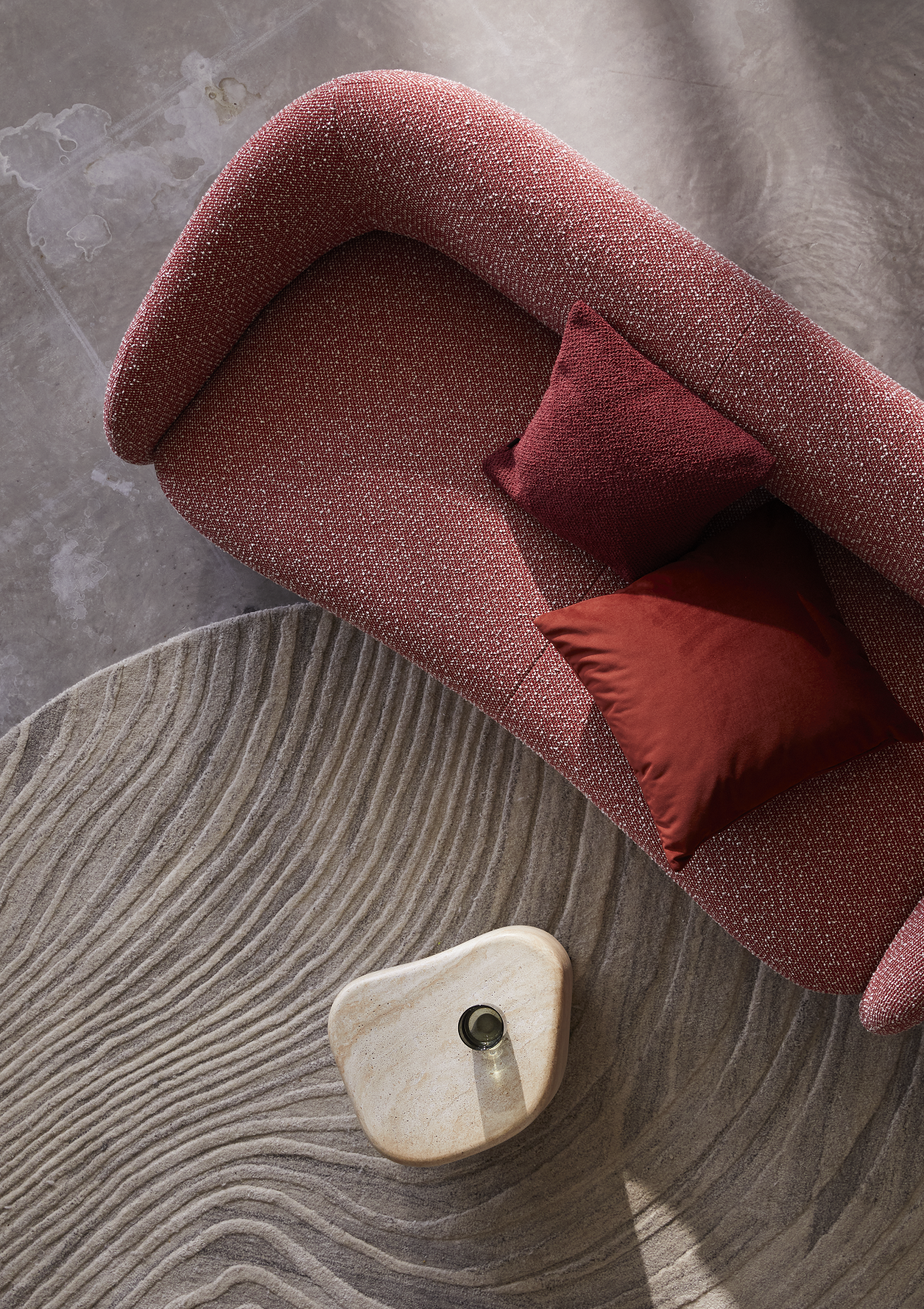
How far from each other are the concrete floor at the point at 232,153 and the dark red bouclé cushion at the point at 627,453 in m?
0.82

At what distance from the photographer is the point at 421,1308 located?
2.08 m

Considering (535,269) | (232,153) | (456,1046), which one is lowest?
(456,1046)

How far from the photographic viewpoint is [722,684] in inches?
60.4

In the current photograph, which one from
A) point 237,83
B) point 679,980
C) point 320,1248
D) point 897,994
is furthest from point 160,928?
point 237,83

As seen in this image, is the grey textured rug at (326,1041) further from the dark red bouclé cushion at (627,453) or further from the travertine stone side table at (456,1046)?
the dark red bouclé cushion at (627,453)

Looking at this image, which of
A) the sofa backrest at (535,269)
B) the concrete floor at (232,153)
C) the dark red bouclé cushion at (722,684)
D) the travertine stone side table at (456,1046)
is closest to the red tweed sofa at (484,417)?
the sofa backrest at (535,269)

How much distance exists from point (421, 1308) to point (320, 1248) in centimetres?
27

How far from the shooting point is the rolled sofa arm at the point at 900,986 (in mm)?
1555

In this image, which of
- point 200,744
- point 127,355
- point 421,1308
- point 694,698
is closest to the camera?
point 694,698

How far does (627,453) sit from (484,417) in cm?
37

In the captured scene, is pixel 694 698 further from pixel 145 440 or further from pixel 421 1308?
pixel 421 1308

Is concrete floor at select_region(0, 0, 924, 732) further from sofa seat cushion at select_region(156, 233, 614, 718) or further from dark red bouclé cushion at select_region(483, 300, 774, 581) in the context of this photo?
dark red bouclé cushion at select_region(483, 300, 774, 581)

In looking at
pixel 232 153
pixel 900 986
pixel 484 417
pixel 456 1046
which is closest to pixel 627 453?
pixel 484 417

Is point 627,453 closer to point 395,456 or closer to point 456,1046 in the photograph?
point 395,456
